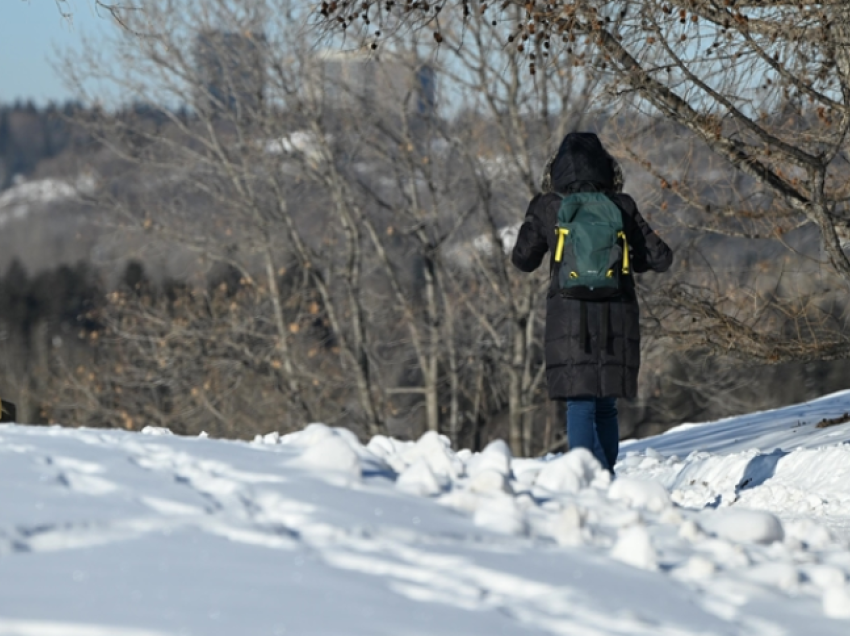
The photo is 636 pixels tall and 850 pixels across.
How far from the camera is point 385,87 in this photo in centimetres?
1920

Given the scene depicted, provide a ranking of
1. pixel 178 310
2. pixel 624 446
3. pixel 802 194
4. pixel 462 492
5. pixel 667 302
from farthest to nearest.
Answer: pixel 178 310 → pixel 624 446 → pixel 667 302 → pixel 802 194 → pixel 462 492

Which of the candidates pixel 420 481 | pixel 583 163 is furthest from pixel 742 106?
pixel 420 481

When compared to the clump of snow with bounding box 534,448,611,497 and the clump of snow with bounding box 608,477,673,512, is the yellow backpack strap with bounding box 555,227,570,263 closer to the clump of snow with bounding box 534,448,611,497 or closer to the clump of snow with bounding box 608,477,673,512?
the clump of snow with bounding box 534,448,611,497

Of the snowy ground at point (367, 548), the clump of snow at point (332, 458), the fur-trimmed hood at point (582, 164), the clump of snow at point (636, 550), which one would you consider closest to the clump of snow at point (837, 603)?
the snowy ground at point (367, 548)

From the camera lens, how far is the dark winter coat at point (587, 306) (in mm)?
4676

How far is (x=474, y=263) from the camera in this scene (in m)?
20.7

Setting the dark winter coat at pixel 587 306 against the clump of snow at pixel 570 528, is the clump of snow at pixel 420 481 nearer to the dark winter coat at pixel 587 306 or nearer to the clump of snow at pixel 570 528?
the clump of snow at pixel 570 528

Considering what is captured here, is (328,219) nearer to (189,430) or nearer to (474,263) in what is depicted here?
(474,263)

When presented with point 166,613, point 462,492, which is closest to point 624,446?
point 462,492

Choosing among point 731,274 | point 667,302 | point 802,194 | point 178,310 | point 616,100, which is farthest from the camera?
point 178,310

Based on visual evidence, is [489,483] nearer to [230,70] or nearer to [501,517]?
[501,517]

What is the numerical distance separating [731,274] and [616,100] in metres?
3.25

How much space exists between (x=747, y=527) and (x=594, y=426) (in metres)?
1.76

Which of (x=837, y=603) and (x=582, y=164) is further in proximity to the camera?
(x=582, y=164)
